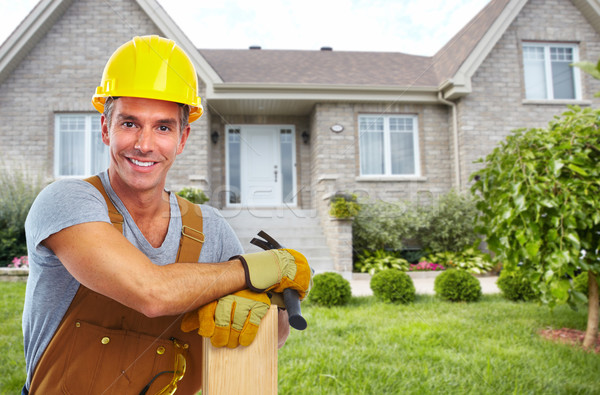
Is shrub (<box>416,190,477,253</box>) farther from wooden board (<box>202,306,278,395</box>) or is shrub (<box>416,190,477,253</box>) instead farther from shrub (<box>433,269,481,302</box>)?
wooden board (<box>202,306,278,395</box>)

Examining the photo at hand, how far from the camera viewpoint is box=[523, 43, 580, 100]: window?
10031 mm

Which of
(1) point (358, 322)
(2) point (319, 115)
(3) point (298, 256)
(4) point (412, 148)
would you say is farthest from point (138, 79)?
(4) point (412, 148)

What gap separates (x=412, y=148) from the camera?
1012cm

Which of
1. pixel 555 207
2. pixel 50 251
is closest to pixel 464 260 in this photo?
pixel 555 207

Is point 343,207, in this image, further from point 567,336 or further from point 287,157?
point 567,336

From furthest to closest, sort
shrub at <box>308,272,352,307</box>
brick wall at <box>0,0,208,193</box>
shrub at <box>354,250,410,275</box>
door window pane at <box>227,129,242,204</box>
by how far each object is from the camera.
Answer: door window pane at <box>227,129,242,204</box> → brick wall at <box>0,0,208,193</box> → shrub at <box>354,250,410,275</box> → shrub at <box>308,272,352,307</box>

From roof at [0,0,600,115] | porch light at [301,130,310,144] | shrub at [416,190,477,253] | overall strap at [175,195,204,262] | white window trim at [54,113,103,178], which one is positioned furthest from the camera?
porch light at [301,130,310,144]

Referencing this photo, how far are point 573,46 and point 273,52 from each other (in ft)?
27.9

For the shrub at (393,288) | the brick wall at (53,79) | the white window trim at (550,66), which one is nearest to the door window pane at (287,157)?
the brick wall at (53,79)

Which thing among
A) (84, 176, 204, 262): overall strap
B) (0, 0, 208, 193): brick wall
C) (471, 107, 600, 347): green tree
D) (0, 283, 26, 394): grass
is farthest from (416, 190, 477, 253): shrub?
(84, 176, 204, 262): overall strap

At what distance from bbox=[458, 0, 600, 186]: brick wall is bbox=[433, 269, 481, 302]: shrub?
15.3ft

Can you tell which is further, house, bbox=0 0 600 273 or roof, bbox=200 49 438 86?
roof, bbox=200 49 438 86

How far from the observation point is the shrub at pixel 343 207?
23.3 ft

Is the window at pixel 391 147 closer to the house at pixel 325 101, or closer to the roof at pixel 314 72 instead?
the house at pixel 325 101
